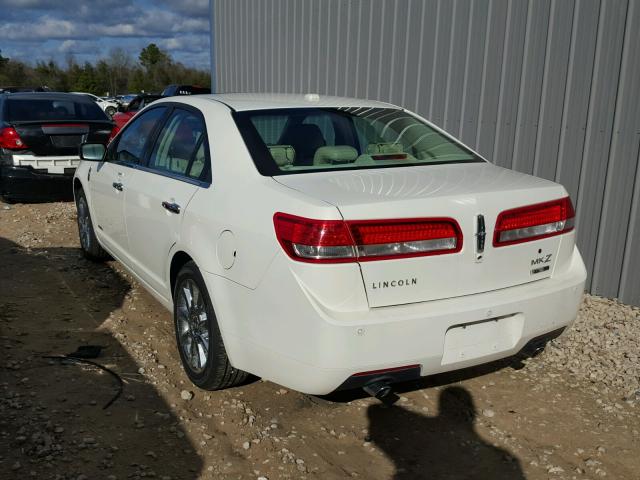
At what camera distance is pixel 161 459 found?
3.02 m

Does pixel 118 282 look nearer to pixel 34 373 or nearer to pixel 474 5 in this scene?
pixel 34 373

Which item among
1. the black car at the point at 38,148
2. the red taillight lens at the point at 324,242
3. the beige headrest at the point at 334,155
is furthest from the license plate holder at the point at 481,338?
the black car at the point at 38,148

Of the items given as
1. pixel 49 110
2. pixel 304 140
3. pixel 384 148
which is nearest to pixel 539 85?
pixel 384 148

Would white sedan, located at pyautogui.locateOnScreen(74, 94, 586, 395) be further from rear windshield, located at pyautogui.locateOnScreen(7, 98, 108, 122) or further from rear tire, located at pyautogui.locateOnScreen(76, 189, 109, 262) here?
rear windshield, located at pyautogui.locateOnScreen(7, 98, 108, 122)

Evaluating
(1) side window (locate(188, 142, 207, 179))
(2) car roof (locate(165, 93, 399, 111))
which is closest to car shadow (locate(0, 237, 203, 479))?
(1) side window (locate(188, 142, 207, 179))

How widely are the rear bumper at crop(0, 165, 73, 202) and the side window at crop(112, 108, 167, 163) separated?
424 centimetres

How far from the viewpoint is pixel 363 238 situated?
268cm

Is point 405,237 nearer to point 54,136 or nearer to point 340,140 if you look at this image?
point 340,140

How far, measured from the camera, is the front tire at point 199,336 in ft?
10.9

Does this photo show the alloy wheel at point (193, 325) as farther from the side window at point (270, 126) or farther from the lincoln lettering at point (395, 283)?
the lincoln lettering at point (395, 283)

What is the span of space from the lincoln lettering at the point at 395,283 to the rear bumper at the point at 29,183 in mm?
7245

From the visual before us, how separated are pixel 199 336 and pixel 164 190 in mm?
924

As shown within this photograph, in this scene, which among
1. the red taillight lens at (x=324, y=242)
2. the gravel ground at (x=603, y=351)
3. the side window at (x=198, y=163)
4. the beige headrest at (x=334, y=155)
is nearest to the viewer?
the red taillight lens at (x=324, y=242)

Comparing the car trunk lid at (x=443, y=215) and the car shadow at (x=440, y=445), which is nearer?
the car trunk lid at (x=443, y=215)
